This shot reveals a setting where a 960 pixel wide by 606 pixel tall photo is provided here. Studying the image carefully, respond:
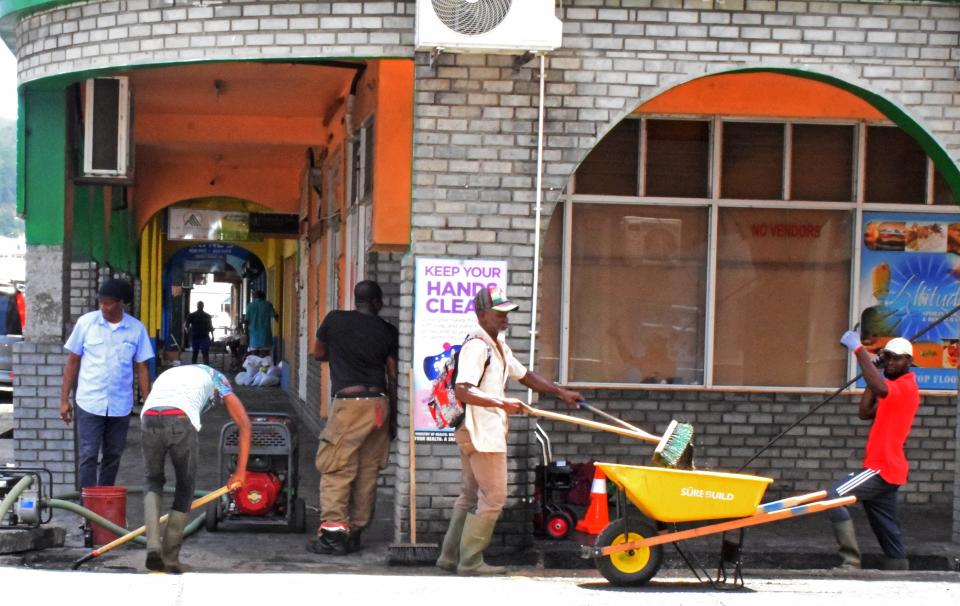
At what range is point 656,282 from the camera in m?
11.9

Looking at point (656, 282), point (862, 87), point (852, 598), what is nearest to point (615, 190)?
point (656, 282)

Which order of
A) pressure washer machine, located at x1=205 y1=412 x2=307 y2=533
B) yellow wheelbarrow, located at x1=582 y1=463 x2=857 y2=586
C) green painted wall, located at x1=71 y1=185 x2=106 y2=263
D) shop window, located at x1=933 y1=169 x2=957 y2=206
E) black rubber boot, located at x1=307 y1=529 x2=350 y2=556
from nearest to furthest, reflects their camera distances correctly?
yellow wheelbarrow, located at x1=582 y1=463 x2=857 y2=586, black rubber boot, located at x1=307 y1=529 x2=350 y2=556, pressure washer machine, located at x1=205 y1=412 x2=307 y2=533, shop window, located at x1=933 y1=169 x2=957 y2=206, green painted wall, located at x1=71 y1=185 x2=106 y2=263

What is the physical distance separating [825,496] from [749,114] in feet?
13.7

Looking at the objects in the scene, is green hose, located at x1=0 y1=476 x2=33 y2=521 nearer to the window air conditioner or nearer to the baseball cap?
the baseball cap

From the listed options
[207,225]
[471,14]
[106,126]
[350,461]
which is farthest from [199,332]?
[471,14]

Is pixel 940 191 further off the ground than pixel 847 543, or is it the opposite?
pixel 940 191

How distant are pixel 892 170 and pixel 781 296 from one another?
140cm

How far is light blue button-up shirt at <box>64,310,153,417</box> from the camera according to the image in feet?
32.8

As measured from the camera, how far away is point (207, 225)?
23000 mm

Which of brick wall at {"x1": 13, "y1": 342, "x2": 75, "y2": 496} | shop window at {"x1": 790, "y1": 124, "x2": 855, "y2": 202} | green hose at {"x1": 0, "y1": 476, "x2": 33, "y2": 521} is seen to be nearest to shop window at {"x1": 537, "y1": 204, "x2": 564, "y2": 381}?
shop window at {"x1": 790, "y1": 124, "x2": 855, "y2": 202}

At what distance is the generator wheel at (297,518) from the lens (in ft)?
32.8

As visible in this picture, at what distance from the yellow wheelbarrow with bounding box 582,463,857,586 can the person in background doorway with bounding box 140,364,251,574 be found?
7.20ft

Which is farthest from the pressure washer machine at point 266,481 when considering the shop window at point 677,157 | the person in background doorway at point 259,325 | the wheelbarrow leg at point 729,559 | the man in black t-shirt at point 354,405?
the person in background doorway at point 259,325

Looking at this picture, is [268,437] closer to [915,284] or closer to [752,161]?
[752,161]
